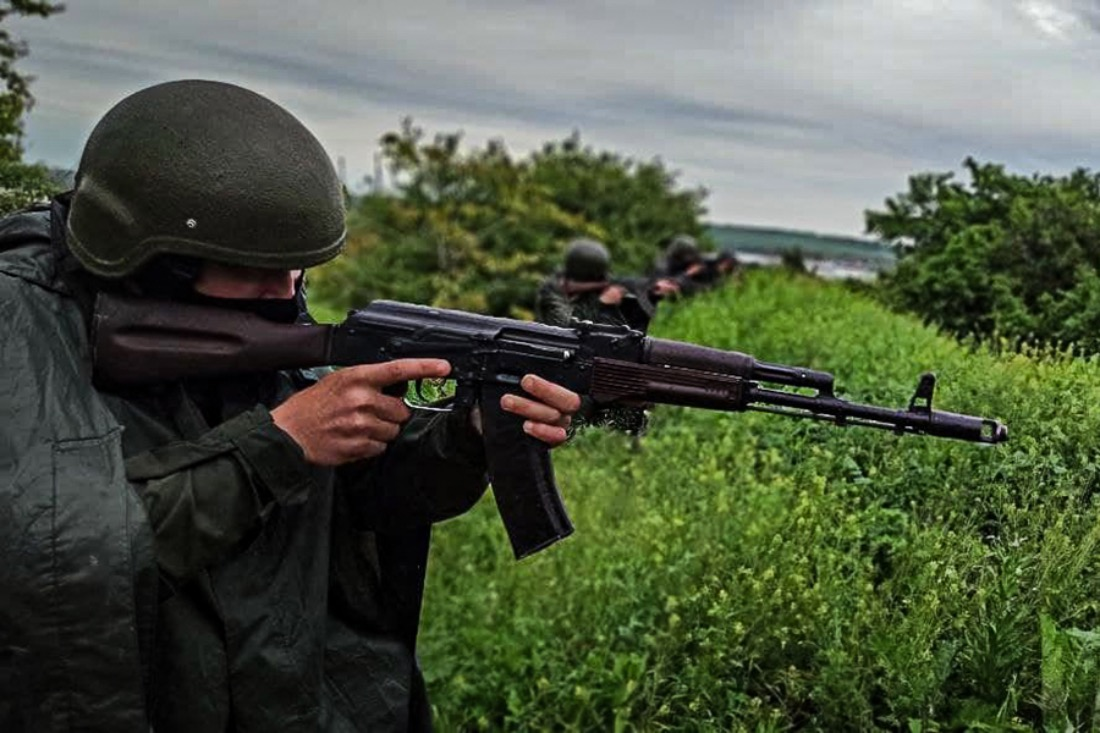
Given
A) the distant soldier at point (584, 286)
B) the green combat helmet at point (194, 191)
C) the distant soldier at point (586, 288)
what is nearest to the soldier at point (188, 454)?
the green combat helmet at point (194, 191)

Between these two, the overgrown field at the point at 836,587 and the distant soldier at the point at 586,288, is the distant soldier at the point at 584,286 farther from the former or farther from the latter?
the overgrown field at the point at 836,587

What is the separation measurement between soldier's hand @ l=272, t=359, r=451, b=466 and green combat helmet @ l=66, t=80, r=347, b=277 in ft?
0.80

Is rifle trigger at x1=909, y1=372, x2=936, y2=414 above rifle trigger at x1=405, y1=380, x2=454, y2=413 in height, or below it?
above

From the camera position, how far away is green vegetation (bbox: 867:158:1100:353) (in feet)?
12.3

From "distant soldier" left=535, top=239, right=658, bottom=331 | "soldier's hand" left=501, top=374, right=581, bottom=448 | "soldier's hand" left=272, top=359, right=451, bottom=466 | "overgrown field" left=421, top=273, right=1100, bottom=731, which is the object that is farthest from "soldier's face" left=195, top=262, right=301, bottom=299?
"distant soldier" left=535, top=239, right=658, bottom=331

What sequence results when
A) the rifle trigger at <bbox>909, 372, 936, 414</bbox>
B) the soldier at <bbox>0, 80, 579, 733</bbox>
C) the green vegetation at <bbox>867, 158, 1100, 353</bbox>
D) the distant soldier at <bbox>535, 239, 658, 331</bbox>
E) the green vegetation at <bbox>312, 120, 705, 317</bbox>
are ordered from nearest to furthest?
1. the soldier at <bbox>0, 80, 579, 733</bbox>
2. the rifle trigger at <bbox>909, 372, 936, 414</bbox>
3. the green vegetation at <bbox>867, 158, 1100, 353</bbox>
4. the distant soldier at <bbox>535, 239, 658, 331</bbox>
5. the green vegetation at <bbox>312, 120, 705, 317</bbox>

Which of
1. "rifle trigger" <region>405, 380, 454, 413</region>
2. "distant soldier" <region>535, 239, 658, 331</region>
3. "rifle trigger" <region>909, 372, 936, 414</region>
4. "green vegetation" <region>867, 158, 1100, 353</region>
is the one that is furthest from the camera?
"distant soldier" <region>535, 239, 658, 331</region>

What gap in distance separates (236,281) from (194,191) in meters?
0.20

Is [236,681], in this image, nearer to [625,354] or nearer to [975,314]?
[625,354]

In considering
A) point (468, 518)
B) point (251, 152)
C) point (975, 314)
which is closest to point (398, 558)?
point (251, 152)

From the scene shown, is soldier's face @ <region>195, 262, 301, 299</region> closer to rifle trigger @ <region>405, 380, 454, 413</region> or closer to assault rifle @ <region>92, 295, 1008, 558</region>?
assault rifle @ <region>92, 295, 1008, 558</region>

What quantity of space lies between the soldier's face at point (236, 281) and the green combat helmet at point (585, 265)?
7.25 meters

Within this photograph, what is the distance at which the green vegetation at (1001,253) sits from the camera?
3759mm

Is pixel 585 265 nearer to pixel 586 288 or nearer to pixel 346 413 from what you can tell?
pixel 586 288
